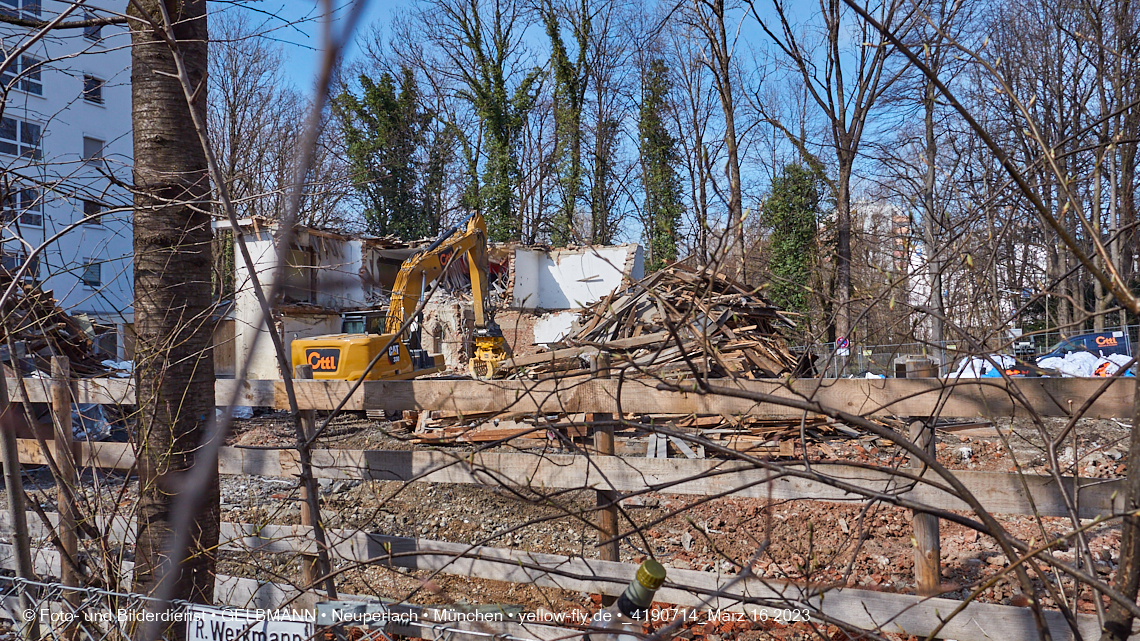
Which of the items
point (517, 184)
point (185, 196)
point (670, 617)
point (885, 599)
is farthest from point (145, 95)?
Answer: point (517, 184)

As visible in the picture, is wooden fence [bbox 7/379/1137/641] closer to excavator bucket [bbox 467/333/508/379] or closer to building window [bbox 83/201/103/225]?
building window [bbox 83/201/103/225]

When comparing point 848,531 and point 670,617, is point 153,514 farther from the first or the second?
point 848,531

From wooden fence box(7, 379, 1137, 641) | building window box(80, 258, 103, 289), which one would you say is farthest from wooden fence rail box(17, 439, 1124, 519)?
building window box(80, 258, 103, 289)

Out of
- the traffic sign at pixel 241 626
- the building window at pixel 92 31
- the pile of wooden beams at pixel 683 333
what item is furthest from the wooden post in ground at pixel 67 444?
the pile of wooden beams at pixel 683 333

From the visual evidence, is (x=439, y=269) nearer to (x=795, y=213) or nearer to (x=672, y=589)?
(x=672, y=589)

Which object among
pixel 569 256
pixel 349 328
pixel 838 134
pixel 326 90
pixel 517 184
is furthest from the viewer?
pixel 517 184

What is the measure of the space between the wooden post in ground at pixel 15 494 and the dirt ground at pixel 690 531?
32 cm

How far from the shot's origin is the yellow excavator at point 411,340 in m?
9.20

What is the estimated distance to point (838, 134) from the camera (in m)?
16.6

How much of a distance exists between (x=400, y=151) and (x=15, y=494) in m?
29.5

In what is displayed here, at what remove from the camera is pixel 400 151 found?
102 feet

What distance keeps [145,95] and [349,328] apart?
1567cm

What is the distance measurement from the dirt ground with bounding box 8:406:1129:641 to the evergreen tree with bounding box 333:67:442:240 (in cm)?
2219

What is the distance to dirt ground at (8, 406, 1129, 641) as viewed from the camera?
474 cm
